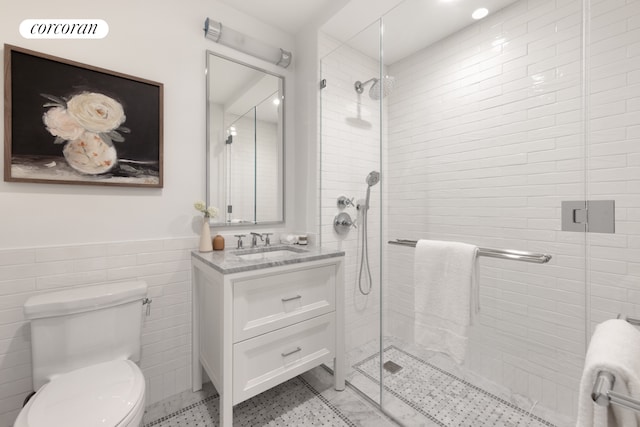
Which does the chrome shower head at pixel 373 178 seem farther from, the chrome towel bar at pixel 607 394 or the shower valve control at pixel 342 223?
the chrome towel bar at pixel 607 394

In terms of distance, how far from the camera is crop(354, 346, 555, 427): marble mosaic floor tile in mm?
1349

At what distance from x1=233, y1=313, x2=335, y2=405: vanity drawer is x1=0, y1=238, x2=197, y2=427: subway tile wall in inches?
22.5

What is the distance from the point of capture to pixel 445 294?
1.33m

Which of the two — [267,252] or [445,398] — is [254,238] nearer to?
[267,252]

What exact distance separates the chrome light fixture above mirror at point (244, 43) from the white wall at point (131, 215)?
2.3 inches

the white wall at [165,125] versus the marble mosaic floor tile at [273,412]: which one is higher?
the white wall at [165,125]

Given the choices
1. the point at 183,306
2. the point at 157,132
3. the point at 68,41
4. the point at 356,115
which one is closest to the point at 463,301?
the point at 356,115

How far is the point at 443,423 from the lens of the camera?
4.58ft

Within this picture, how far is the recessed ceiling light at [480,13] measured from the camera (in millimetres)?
1396

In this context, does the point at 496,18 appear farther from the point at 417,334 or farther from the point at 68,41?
the point at 68,41

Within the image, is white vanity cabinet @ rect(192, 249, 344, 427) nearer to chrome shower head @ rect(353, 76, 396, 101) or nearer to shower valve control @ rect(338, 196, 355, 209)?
shower valve control @ rect(338, 196, 355, 209)

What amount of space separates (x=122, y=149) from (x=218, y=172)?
1.75 feet

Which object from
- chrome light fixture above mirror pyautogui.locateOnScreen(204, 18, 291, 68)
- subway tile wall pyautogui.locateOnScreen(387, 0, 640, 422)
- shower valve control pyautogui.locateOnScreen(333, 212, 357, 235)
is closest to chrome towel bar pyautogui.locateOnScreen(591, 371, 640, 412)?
subway tile wall pyautogui.locateOnScreen(387, 0, 640, 422)

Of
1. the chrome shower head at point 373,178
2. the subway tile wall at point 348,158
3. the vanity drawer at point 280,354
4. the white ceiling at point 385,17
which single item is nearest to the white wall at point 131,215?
the white ceiling at point 385,17
